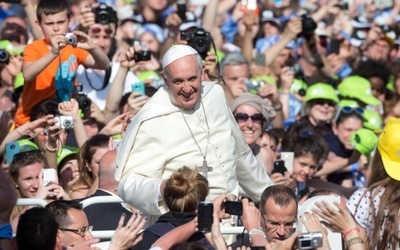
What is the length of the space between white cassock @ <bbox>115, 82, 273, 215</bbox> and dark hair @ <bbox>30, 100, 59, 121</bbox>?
2202 millimetres

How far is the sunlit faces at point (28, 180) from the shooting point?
9.41 m

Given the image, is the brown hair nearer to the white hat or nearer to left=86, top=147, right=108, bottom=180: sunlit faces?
the white hat

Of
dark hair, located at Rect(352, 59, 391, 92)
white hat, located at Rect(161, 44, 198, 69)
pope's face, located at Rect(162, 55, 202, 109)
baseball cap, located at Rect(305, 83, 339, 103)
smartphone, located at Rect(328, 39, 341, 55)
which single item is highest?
white hat, located at Rect(161, 44, 198, 69)

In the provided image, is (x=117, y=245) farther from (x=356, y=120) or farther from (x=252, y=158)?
(x=356, y=120)

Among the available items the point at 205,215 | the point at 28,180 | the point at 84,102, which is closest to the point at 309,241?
the point at 205,215

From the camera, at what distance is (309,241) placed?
6.65 meters

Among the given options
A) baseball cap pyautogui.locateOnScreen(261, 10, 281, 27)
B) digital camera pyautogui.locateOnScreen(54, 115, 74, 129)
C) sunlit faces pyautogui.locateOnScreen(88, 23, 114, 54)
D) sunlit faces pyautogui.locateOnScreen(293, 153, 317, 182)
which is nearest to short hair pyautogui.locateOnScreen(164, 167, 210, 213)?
digital camera pyautogui.locateOnScreen(54, 115, 74, 129)

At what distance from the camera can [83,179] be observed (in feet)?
32.3

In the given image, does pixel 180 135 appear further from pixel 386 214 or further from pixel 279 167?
pixel 279 167

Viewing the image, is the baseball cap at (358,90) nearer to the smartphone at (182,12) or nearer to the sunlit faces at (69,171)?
the smartphone at (182,12)

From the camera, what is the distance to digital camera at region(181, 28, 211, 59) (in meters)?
10.4

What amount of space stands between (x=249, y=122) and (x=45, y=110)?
1.65 meters

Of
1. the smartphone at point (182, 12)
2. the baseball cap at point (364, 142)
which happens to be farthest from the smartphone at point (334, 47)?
the baseball cap at point (364, 142)

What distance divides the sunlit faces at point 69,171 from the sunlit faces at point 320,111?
401 centimetres
